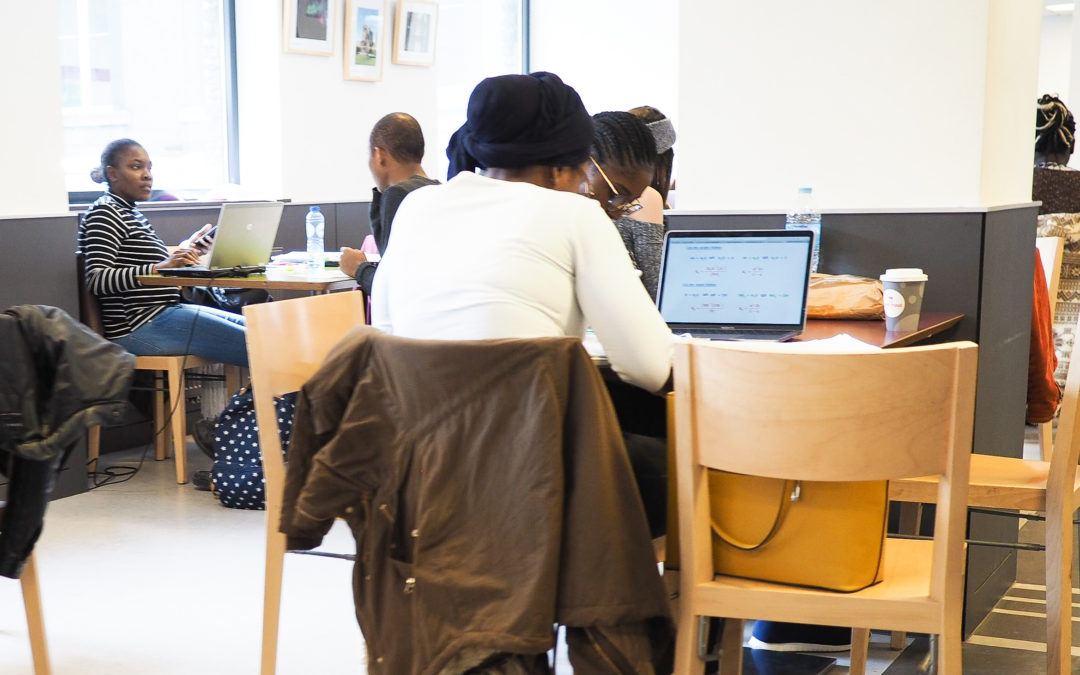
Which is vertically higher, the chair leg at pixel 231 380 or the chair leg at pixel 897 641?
the chair leg at pixel 231 380

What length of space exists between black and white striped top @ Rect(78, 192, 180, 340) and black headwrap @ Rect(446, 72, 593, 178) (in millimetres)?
2563

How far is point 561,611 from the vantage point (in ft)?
5.12

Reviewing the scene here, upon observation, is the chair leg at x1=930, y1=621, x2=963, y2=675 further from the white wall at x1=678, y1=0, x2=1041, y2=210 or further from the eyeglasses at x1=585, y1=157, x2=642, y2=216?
the eyeglasses at x1=585, y1=157, x2=642, y2=216

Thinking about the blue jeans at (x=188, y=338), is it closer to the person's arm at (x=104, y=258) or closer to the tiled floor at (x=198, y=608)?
the person's arm at (x=104, y=258)

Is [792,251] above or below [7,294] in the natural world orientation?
above

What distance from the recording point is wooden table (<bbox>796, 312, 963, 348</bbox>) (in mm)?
2252

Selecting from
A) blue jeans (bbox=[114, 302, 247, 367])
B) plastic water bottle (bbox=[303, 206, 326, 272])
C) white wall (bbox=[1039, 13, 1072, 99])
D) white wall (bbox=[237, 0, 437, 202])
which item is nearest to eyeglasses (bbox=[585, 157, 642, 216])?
plastic water bottle (bbox=[303, 206, 326, 272])

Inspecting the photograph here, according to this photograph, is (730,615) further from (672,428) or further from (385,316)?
(385,316)

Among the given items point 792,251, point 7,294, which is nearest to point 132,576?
point 7,294

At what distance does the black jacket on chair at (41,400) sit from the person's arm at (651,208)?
166 centimetres

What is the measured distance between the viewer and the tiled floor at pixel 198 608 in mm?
2557

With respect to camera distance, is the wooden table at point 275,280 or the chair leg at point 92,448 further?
the chair leg at point 92,448

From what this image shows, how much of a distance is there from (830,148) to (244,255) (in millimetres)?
2355

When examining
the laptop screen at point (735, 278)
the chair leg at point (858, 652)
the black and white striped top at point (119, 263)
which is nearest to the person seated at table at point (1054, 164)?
the laptop screen at point (735, 278)
